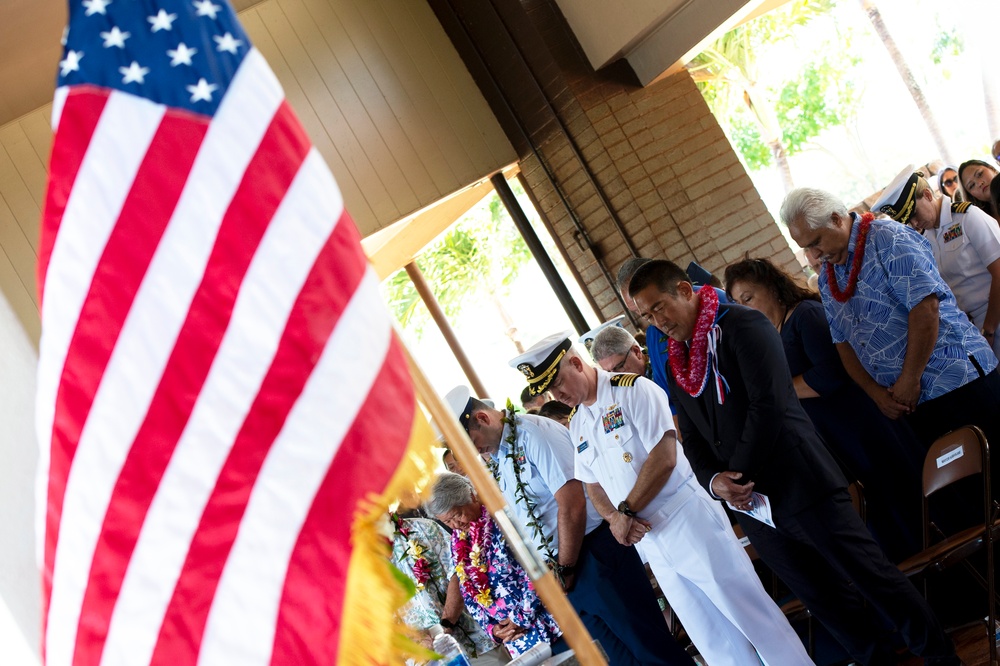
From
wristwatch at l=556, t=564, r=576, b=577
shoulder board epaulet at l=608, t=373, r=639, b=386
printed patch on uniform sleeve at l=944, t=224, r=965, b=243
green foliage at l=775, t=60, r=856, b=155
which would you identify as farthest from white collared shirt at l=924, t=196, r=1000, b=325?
green foliage at l=775, t=60, r=856, b=155

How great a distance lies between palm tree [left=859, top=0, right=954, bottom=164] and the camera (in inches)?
739

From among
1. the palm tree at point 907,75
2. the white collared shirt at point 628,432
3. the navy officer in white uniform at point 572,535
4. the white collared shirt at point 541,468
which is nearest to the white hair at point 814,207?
the white collared shirt at point 628,432

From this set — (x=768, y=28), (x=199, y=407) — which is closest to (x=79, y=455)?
(x=199, y=407)

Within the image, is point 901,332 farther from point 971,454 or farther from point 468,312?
point 468,312

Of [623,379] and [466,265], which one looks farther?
[466,265]

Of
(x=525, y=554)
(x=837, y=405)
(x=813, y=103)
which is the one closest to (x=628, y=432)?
(x=837, y=405)

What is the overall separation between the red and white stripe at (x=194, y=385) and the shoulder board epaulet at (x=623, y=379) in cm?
229

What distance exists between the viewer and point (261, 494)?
6.26 feet

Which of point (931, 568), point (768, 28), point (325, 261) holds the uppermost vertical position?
point (768, 28)

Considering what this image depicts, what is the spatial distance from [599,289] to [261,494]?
18.8 ft

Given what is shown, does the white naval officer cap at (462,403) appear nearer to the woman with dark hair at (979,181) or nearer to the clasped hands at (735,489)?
the clasped hands at (735,489)

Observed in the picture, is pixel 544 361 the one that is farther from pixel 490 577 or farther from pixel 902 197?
pixel 902 197

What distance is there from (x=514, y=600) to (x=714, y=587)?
93 cm

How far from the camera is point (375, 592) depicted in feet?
6.21
